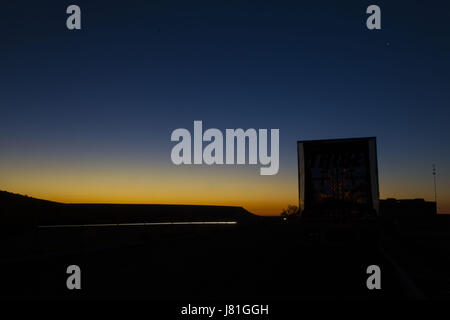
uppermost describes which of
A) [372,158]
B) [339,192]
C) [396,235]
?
[372,158]

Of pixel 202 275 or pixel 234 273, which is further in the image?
pixel 234 273

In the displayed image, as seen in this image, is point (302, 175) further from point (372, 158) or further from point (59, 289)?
point (59, 289)

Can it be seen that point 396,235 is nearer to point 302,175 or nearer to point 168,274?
point 302,175

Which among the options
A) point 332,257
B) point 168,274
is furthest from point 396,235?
point 168,274

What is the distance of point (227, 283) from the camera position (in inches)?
392

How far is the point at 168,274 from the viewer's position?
1137 cm

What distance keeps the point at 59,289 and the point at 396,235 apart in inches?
1152

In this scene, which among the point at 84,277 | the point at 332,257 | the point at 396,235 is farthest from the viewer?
the point at 396,235

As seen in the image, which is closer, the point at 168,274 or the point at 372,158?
the point at 168,274

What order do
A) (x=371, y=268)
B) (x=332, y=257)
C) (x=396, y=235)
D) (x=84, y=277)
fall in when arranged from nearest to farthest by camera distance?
(x=84, y=277), (x=371, y=268), (x=332, y=257), (x=396, y=235)
